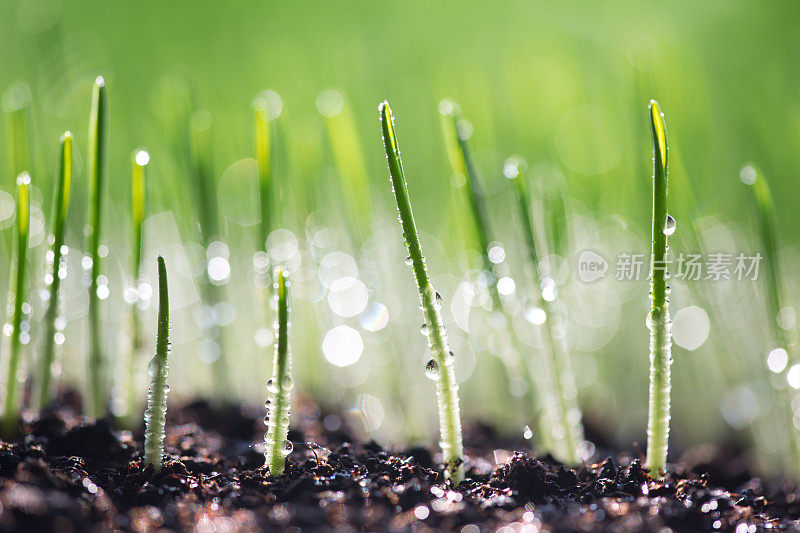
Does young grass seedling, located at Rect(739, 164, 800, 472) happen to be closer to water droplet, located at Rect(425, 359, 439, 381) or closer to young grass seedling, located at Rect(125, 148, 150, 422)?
water droplet, located at Rect(425, 359, 439, 381)

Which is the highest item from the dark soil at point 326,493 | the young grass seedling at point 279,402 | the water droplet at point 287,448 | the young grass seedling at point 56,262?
the young grass seedling at point 56,262

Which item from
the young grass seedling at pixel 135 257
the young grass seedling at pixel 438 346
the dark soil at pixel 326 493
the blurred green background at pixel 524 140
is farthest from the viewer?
the blurred green background at pixel 524 140

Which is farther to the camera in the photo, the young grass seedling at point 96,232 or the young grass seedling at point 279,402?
the young grass seedling at point 96,232

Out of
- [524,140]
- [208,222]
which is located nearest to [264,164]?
[208,222]

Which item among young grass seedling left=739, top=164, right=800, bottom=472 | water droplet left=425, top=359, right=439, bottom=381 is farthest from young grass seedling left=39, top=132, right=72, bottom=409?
young grass seedling left=739, top=164, right=800, bottom=472

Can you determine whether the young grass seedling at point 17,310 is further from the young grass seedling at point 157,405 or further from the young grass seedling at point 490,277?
the young grass seedling at point 490,277

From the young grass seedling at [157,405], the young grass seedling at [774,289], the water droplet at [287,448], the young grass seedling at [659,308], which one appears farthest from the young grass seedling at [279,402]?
the young grass seedling at [774,289]

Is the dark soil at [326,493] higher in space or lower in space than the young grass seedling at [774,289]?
lower
